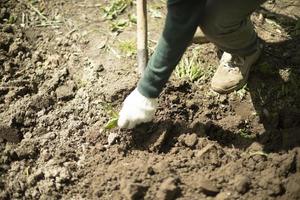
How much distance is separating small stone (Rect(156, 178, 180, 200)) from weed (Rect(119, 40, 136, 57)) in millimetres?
1110

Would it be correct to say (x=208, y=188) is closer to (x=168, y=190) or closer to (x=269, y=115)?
(x=168, y=190)

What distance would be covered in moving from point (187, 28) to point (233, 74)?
860 mm

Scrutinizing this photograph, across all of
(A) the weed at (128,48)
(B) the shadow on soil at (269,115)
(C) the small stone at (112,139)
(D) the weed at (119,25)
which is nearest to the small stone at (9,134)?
(C) the small stone at (112,139)

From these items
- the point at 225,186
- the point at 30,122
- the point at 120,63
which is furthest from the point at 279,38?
the point at 30,122

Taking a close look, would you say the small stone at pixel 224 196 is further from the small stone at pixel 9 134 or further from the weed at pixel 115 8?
the weed at pixel 115 8

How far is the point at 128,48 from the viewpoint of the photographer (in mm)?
3016

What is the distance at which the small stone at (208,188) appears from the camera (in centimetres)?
217

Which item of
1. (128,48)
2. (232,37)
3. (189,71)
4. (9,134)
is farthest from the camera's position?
(128,48)

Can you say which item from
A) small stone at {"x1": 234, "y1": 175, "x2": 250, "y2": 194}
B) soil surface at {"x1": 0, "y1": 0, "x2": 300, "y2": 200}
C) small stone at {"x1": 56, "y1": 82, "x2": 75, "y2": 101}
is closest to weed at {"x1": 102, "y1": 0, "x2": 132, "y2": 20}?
soil surface at {"x1": 0, "y1": 0, "x2": 300, "y2": 200}

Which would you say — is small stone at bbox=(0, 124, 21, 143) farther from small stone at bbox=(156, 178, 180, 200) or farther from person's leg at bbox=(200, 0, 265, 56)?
person's leg at bbox=(200, 0, 265, 56)

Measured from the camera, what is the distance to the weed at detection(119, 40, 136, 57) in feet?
9.82

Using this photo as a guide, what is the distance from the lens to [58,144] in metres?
2.51

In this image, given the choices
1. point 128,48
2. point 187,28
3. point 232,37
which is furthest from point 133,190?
point 128,48

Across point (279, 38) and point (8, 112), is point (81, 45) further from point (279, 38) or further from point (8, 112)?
point (279, 38)
